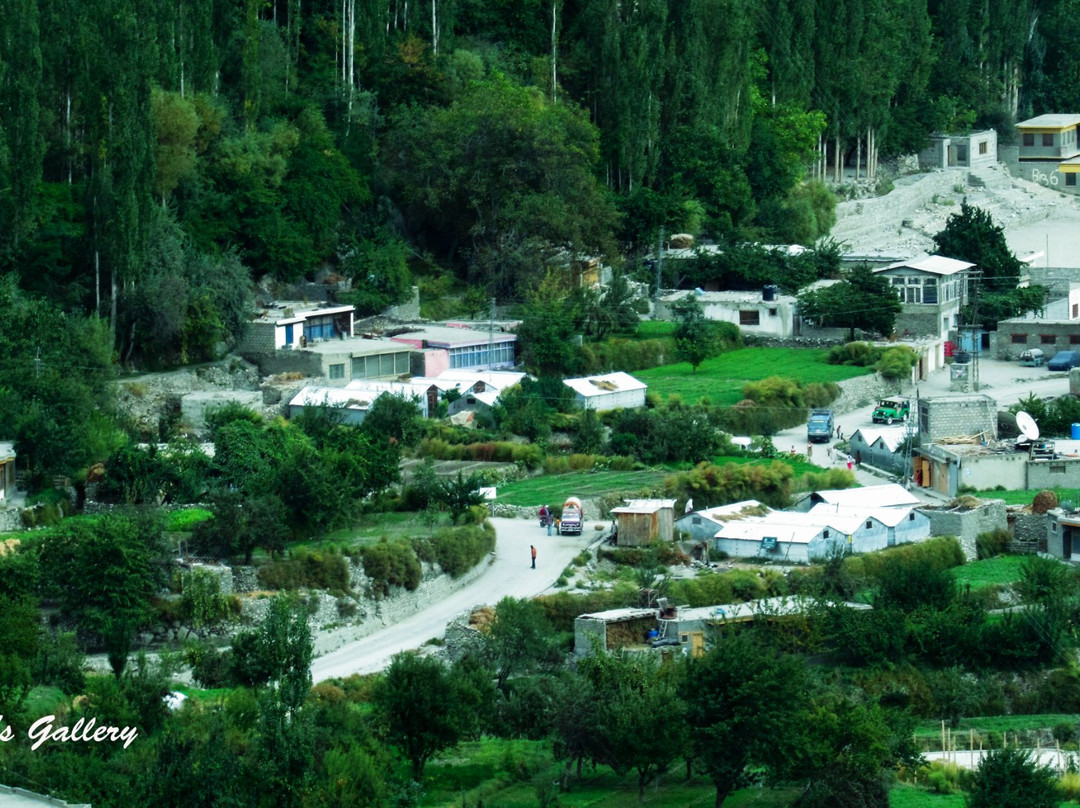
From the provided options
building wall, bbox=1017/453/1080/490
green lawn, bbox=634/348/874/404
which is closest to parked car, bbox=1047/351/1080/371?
green lawn, bbox=634/348/874/404

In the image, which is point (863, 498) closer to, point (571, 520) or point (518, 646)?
point (571, 520)

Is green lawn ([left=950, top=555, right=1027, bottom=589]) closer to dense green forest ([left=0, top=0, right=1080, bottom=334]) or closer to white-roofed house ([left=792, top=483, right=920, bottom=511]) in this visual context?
white-roofed house ([left=792, top=483, right=920, bottom=511])

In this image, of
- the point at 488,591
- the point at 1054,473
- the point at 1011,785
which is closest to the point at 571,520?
the point at 488,591

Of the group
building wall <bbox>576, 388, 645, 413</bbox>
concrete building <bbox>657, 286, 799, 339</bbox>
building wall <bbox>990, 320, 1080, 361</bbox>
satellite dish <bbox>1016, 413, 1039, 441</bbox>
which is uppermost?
concrete building <bbox>657, 286, 799, 339</bbox>

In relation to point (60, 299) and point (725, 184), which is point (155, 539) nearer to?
point (60, 299)

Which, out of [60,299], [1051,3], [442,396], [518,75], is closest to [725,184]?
[518,75]

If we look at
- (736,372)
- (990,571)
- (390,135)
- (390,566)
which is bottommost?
(990,571)
